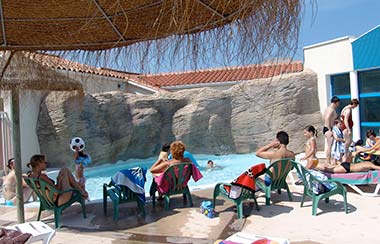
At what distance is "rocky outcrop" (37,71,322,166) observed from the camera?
1380 centimetres

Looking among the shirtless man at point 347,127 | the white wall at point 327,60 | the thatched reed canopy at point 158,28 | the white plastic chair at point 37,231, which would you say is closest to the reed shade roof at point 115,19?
the thatched reed canopy at point 158,28

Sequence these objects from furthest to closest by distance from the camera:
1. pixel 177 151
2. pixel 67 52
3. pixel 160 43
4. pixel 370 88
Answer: pixel 370 88
pixel 177 151
pixel 67 52
pixel 160 43

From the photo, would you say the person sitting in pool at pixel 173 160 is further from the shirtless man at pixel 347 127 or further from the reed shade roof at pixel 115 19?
the shirtless man at pixel 347 127

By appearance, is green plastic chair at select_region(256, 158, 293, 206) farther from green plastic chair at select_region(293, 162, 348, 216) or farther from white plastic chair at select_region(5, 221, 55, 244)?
white plastic chair at select_region(5, 221, 55, 244)

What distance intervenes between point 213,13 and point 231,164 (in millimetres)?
12413

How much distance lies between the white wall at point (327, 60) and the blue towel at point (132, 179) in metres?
11.5

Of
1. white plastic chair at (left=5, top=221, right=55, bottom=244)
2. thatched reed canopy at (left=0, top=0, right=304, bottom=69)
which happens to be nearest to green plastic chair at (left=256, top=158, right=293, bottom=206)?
thatched reed canopy at (left=0, top=0, right=304, bottom=69)

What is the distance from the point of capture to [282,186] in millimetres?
6031

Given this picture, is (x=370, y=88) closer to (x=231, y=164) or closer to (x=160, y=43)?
Answer: (x=231, y=164)

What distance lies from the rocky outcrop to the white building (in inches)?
23.7

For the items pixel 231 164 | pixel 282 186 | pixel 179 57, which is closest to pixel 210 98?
pixel 231 164

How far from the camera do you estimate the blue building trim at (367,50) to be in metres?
13.4

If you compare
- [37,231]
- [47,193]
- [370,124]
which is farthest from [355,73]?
[37,231]

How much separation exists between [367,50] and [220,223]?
37.3 feet
